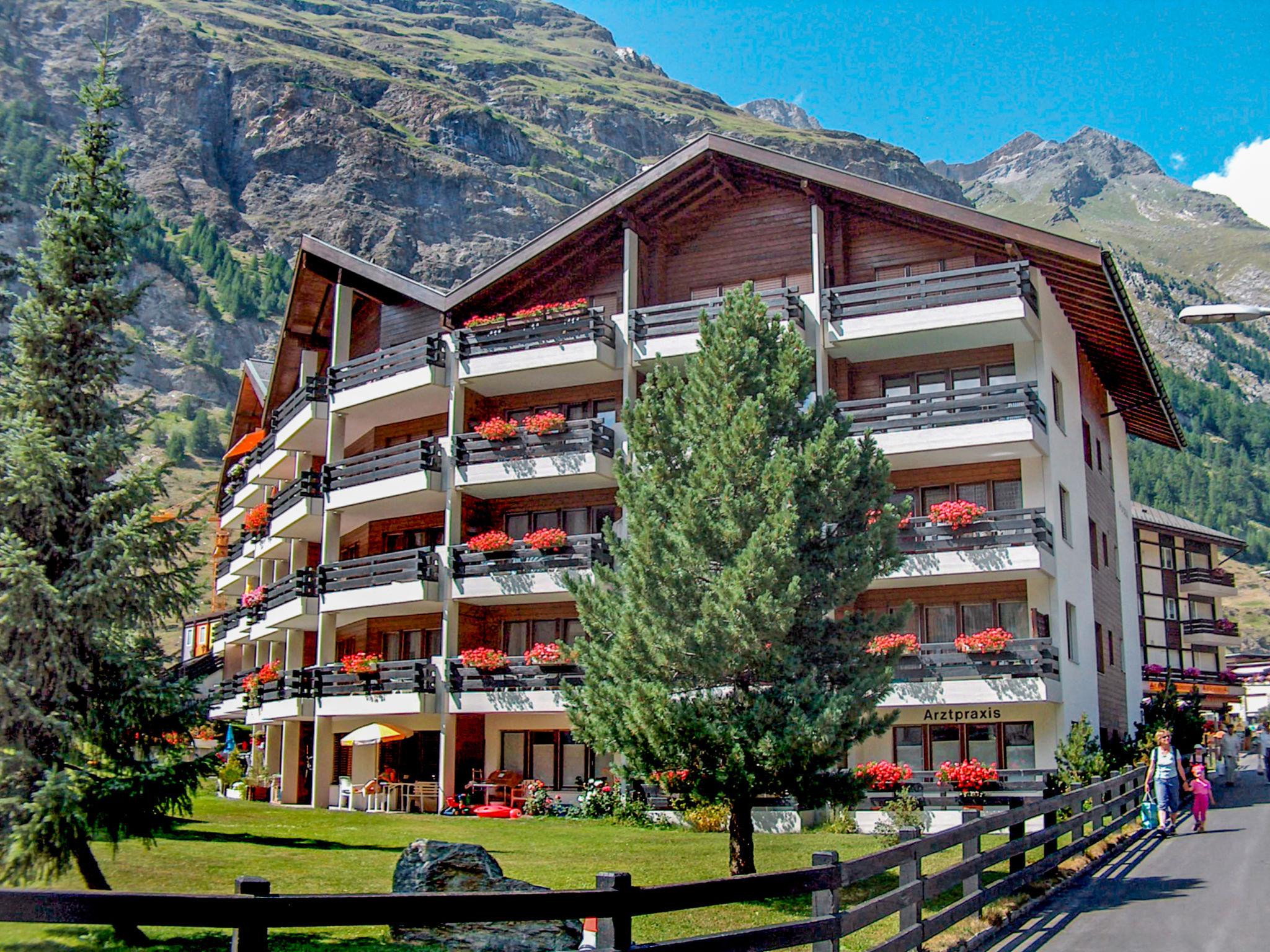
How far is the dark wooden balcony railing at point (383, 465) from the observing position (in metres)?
34.6

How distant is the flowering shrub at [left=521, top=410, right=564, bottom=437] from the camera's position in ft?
108

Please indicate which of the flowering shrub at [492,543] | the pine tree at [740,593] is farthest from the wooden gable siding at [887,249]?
the pine tree at [740,593]

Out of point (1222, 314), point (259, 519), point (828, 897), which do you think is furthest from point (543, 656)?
point (828, 897)

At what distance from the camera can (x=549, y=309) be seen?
1344 inches

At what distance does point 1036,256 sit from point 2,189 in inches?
890

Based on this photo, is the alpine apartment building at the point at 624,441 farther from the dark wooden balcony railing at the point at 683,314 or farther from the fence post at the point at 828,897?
the fence post at the point at 828,897

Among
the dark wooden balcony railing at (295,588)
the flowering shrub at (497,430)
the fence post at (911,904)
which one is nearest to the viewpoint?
the fence post at (911,904)

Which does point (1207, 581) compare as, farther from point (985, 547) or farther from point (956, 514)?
point (956, 514)

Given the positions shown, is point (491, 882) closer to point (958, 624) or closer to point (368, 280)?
point (958, 624)

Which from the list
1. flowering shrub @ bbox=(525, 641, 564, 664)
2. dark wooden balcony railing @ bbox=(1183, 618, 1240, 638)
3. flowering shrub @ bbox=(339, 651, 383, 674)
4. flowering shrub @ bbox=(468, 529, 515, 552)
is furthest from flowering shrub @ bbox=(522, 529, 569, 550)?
dark wooden balcony railing @ bbox=(1183, 618, 1240, 638)

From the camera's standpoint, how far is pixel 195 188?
19775 cm

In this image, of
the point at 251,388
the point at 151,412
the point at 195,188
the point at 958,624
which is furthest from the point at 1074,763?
the point at 195,188

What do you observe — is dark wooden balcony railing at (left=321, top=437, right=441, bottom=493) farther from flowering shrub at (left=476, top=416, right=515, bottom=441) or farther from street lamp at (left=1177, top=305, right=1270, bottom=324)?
street lamp at (left=1177, top=305, right=1270, bottom=324)

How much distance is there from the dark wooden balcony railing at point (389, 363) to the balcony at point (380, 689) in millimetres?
8072
